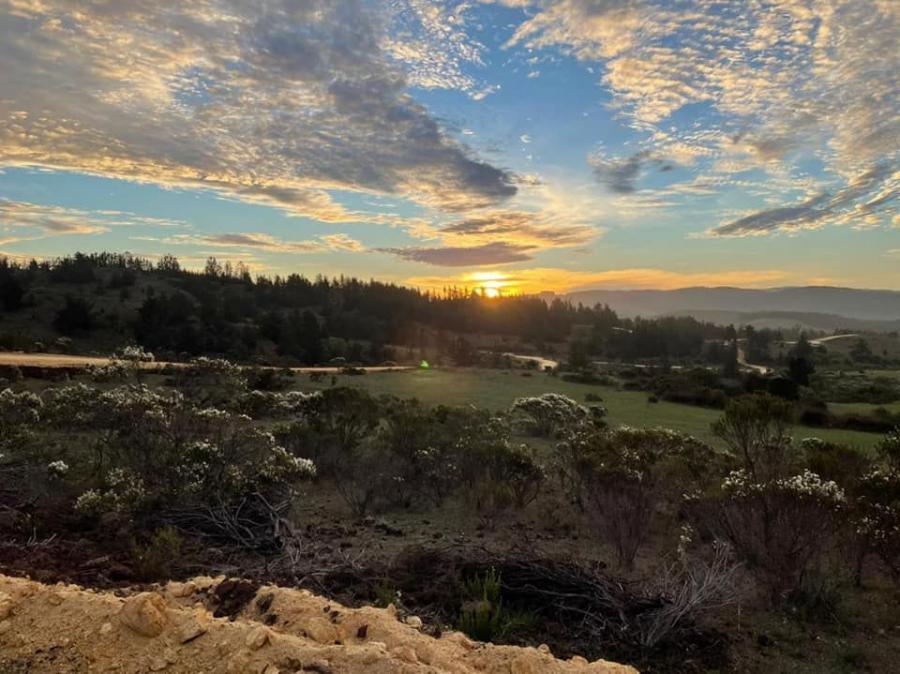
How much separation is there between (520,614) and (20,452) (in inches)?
419

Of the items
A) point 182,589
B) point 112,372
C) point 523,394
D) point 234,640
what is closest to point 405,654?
point 234,640

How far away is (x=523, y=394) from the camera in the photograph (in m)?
32.6

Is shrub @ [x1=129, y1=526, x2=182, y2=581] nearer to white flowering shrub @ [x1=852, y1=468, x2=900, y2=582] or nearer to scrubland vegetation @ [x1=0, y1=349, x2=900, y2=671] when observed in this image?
scrubland vegetation @ [x1=0, y1=349, x2=900, y2=671]

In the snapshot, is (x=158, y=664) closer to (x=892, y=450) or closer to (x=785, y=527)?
(x=785, y=527)

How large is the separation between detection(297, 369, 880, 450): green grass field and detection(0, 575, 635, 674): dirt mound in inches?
618

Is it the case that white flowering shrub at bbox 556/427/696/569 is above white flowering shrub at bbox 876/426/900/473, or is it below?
below

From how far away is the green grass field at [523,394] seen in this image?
22.5 metres

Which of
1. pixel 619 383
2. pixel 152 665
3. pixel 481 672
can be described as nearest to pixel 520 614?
pixel 481 672

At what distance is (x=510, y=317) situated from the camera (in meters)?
115

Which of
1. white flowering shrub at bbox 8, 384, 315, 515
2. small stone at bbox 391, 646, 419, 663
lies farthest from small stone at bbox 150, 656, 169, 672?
white flowering shrub at bbox 8, 384, 315, 515

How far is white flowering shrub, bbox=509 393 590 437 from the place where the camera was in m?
19.6

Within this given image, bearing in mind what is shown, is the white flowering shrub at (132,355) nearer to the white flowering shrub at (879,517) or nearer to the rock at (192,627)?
the rock at (192,627)

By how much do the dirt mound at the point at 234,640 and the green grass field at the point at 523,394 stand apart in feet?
51.5

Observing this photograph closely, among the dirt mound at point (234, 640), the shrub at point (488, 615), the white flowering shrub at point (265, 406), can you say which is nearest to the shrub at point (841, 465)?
the shrub at point (488, 615)
